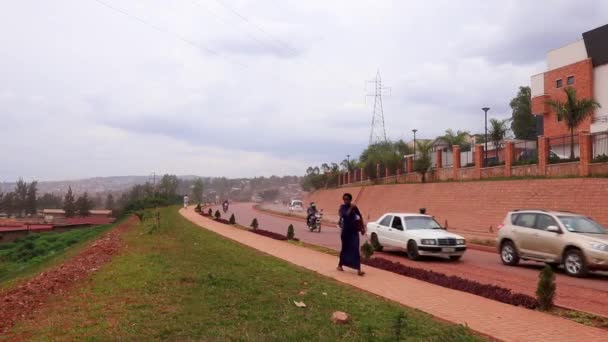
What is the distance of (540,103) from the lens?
46.1m

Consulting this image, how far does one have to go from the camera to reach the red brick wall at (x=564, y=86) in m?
41.8

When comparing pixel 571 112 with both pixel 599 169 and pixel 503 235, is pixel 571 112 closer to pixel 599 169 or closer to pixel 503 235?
pixel 599 169

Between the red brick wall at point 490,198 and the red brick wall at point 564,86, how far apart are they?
11.6 meters

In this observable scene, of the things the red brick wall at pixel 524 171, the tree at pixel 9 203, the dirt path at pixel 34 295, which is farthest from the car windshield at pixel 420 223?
the tree at pixel 9 203

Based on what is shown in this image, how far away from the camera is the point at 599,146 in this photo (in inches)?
1037

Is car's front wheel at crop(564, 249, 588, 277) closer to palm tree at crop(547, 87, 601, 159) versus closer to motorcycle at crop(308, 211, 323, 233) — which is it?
motorcycle at crop(308, 211, 323, 233)

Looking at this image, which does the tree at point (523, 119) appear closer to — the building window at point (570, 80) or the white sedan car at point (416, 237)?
the building window at point (570, 80)

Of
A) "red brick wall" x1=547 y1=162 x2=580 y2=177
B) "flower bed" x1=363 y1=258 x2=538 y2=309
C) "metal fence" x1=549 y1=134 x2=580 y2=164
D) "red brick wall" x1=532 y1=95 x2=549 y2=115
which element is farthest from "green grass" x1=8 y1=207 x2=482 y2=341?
"red brick wall" x1=532 y1=95 x2=549 y2=115

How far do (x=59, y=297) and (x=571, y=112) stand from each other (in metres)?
29.6

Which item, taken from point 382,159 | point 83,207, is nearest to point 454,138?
point 382,159

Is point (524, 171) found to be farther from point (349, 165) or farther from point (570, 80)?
point (349, 165)

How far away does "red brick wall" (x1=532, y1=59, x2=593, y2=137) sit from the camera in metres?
41.8

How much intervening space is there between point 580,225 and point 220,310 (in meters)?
10.7

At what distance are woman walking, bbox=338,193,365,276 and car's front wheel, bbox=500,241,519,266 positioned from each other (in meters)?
5.56
